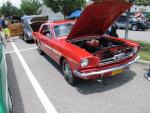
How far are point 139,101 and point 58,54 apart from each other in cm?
260

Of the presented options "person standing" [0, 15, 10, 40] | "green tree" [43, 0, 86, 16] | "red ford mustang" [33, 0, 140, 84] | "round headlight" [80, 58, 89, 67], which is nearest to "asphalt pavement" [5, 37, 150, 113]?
"red ford mustang" [33, 0, 140, 84]

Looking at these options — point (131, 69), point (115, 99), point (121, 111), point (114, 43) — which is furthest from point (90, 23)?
point (121, 111)

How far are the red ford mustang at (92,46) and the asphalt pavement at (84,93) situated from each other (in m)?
0.40

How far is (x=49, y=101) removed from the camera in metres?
4.99

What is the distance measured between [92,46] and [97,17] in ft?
2.76

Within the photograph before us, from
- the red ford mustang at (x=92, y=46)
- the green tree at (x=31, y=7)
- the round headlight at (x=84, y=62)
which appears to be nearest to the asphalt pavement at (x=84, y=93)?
the red ford mustang at (x=92, y=46)

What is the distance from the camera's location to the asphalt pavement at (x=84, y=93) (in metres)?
4.60

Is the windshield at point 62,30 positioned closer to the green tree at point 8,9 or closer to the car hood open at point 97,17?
the car hood open at point 97,17

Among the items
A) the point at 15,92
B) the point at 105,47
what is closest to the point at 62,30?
the point at 105,47

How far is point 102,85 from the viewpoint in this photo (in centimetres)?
571

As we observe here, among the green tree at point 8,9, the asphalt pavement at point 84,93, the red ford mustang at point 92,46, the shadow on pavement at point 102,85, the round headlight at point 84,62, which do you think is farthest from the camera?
the green tree at point 8,9

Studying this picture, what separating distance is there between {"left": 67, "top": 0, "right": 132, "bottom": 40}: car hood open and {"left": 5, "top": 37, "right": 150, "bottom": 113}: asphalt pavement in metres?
1.46

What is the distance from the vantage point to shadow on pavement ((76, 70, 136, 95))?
5453 mm

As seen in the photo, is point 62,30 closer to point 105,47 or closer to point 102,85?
point 105,47
